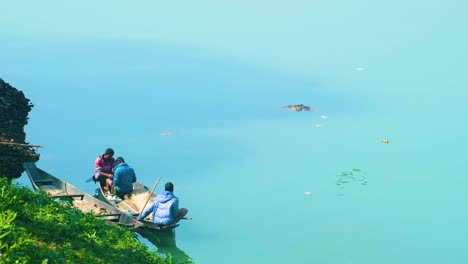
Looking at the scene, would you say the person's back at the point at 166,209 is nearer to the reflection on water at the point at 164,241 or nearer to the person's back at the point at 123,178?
the reflection on water at the point at 164,241

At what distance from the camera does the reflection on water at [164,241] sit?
11820 millimetres

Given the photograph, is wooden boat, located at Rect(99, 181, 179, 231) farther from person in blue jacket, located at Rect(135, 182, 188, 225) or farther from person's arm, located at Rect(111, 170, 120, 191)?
person in blue jacket, located at Rect(135, 182, 188, 225)

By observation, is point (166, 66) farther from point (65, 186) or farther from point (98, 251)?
point (98, 251)

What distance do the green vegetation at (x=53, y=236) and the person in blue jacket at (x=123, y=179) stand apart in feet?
12.9

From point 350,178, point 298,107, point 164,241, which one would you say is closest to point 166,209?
point 164,241

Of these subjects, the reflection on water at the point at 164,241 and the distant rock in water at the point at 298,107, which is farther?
the distant rock in water at the point at 298,107

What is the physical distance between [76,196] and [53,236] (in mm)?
5755

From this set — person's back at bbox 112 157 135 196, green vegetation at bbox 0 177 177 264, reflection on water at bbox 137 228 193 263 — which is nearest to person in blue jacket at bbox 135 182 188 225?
reflection on water at bbox 137 228 193 263

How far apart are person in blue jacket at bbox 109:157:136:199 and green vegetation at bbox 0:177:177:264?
155 inches

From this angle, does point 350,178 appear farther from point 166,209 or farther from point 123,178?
point 166,209

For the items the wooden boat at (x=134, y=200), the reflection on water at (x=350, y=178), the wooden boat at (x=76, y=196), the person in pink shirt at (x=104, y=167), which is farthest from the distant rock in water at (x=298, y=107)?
the wooden boat at (x=76, y=196)

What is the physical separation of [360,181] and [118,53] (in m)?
13.6

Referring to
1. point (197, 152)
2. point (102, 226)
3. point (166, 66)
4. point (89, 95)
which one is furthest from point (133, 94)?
point (102, 226)

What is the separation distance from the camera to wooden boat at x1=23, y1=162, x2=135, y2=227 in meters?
11.7
